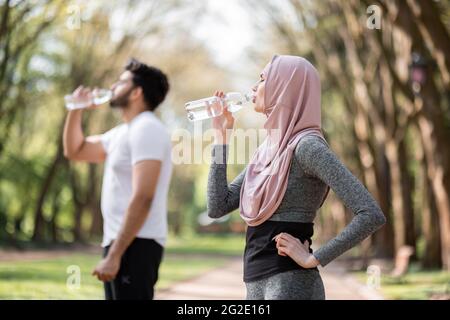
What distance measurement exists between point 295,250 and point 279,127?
519mm

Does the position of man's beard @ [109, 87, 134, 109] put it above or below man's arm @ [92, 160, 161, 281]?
above

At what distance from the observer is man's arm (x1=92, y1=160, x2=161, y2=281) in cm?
457

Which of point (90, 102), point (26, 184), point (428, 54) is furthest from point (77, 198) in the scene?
point (90, 102)

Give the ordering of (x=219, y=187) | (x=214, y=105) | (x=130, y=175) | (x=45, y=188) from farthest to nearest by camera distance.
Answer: (x=45, y=188), (x=130, y=175), (x=214, y=105), (x=219, y=187)

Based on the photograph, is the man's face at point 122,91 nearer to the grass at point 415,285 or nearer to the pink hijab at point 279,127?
the pink hijab at point 279,127

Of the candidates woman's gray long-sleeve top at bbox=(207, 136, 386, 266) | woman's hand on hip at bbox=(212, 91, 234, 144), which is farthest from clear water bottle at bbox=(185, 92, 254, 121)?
woman's gray long-sleeve top at bbox=(207, 136, 386, 266)

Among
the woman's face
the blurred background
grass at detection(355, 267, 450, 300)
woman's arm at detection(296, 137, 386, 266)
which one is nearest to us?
woman's arm at detection(296, 137, 386, 266)

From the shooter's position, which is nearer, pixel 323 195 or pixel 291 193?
pixel 291 193

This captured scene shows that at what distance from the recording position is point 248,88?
5.30m

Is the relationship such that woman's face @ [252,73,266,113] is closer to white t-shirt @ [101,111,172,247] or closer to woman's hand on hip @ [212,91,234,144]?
woman's hand on hip @ [212,91,234,144]

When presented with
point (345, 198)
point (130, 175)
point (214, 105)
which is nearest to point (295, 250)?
point (345, 198)

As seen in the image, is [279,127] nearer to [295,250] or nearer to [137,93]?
[295,250]

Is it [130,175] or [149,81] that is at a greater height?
[149,81]

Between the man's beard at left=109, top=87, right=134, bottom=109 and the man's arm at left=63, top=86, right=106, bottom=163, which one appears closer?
the man's beard at left=109, top=87, right=134, bottom=109
